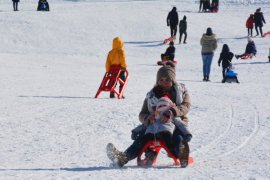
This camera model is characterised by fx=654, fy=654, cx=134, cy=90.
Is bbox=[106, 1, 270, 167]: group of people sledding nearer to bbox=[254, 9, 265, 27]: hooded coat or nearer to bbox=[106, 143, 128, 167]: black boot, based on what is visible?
bbox=[106, 143, 128, 167]: black boot

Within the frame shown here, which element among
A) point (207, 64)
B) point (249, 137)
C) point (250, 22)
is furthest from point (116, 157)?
point (250, 22)

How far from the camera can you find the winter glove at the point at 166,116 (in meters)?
6.68

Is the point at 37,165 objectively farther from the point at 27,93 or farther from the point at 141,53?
the point at 141,53

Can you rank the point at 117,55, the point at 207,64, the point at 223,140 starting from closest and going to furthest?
the point at 223,140 < the point at 117,55 < the point at 207,64

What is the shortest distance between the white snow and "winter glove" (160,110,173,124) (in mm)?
492

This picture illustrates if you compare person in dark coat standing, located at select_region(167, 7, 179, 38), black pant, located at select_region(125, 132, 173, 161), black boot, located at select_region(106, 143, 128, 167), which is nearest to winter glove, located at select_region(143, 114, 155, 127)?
black pant, located at select_region(125, 132, 173, 161)

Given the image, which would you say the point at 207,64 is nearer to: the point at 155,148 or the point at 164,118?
the point at 155,148

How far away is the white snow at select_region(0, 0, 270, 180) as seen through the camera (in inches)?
273

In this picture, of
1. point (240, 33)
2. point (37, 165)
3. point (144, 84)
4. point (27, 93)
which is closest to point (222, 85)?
point (144, 84)

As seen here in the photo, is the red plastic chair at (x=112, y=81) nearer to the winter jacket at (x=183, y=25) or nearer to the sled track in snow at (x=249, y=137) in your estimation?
the sled track in snow at (x=249, y=137)

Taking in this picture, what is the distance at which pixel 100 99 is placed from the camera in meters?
13.6

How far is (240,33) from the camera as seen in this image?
33688 mm

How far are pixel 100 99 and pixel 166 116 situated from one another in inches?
274

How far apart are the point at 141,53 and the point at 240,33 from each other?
8.04 metres
